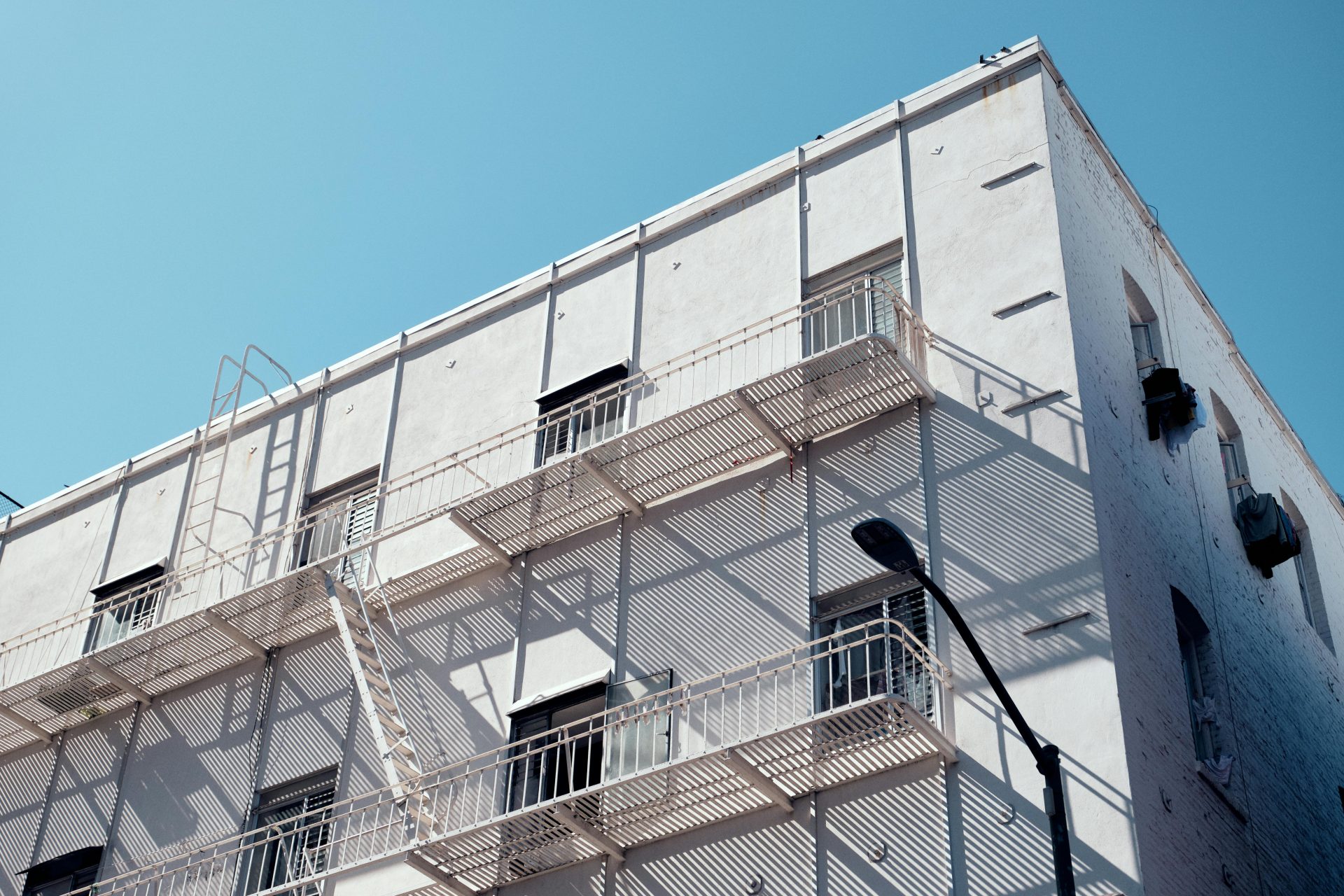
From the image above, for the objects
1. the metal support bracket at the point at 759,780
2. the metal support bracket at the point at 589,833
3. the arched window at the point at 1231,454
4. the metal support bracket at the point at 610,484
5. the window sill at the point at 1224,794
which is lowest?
the metal support bracket at the point at 589,833

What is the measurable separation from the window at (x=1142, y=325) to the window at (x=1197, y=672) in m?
3.43

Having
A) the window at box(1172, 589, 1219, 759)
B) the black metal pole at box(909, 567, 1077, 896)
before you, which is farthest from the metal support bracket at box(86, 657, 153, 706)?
the black metal pole at box(909, 567, 1077, 896)

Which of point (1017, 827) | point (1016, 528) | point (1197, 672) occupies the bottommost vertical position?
point (1017, 827)

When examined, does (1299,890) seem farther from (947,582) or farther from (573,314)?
(573,314)

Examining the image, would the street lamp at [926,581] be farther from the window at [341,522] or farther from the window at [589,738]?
the window at [341,522]

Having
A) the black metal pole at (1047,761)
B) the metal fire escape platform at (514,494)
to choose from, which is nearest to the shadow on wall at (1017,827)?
the black metal pole at (1047,761)

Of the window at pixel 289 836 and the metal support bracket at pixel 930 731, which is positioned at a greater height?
the window at pixel 289 836

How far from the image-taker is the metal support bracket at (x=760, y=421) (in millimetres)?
18797

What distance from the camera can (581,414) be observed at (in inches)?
865

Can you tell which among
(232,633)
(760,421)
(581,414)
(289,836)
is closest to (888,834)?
(760,421)

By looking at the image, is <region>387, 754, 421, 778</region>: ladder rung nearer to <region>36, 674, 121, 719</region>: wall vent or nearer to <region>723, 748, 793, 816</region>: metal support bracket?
<region>723, 748, 793, 816</region>: metal support bracket

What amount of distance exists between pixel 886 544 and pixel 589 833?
20.9 feet

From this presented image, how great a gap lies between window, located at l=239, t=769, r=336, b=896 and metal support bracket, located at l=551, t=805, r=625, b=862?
427cm

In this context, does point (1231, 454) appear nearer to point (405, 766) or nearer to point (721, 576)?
point (721, 576)
